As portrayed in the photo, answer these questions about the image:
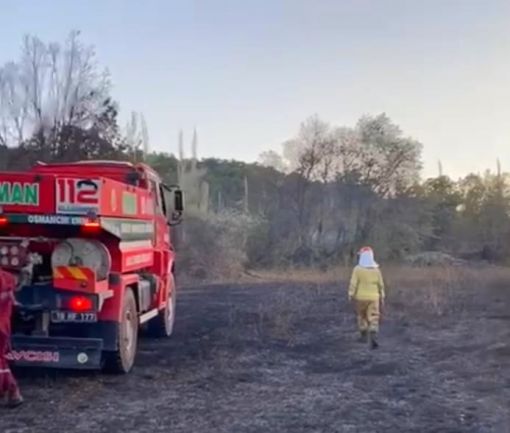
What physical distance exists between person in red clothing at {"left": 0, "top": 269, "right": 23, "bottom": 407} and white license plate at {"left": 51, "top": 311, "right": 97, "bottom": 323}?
0.99m

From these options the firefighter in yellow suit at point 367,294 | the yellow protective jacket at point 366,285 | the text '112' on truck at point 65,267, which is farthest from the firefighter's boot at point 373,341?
the text '112' on truck at point 65,267

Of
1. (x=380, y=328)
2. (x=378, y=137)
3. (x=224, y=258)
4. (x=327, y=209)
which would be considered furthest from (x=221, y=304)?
(x=378, y=137)

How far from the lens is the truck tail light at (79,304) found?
9.43 metres

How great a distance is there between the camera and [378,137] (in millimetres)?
52594

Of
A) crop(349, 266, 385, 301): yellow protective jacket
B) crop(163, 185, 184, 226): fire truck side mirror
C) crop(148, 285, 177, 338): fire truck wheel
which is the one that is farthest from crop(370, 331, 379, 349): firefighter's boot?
crop(163, 185, 184, 226): fire truck side mirror

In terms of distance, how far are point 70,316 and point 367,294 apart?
19.7 feet

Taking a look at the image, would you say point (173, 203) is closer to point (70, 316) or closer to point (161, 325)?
point (161, 325)

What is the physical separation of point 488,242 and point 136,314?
38.2 metres

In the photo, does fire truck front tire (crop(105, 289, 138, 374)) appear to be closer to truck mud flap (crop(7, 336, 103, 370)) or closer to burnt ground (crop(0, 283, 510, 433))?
burnt ground (crop(0, 283, 510, 433))

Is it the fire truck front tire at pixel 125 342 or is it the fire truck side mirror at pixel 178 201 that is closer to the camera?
the fire truck front tire at pixel 125 342

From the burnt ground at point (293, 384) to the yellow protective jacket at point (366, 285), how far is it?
810 mm

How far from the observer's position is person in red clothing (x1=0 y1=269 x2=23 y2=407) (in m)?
8.40

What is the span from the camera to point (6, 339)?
842 cm

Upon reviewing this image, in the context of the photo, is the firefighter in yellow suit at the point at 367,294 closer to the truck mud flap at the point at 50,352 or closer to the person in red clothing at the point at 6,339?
the truck mud flap at the point at 50,352
